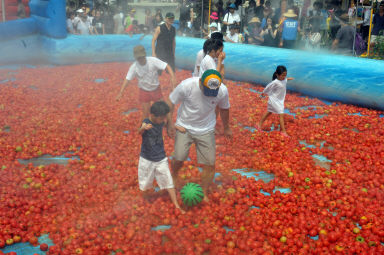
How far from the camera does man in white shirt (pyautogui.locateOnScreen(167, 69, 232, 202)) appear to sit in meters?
5.11

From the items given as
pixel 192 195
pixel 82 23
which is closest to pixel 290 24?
pixel 192 195

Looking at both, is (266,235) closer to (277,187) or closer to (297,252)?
(297,252)

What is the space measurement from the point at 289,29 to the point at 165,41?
5859 millimetres

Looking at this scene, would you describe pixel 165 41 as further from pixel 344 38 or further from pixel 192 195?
pixel 344 38

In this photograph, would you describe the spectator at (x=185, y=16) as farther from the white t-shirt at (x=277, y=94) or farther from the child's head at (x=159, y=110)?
the child's head at (x=159, y=110)

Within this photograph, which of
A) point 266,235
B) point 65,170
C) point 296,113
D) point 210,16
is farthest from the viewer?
point 210,16

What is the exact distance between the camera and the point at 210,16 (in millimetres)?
Answer: 17969

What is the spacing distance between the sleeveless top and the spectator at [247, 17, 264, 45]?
21.2 feet

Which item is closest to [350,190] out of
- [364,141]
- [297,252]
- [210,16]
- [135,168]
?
[297,252]

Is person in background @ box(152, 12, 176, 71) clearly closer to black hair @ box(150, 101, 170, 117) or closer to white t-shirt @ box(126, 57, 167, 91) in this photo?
white t-shirt @ box(126, 57, 167, 91)

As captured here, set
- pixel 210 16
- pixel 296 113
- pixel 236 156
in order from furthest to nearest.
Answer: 1. pixel 210 16
2. pixel 296 113
3. pixel 236 156

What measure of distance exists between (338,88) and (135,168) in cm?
766

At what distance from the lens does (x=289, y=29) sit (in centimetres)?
1378

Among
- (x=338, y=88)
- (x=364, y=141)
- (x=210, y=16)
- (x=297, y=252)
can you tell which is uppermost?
(x=210, y=16)
